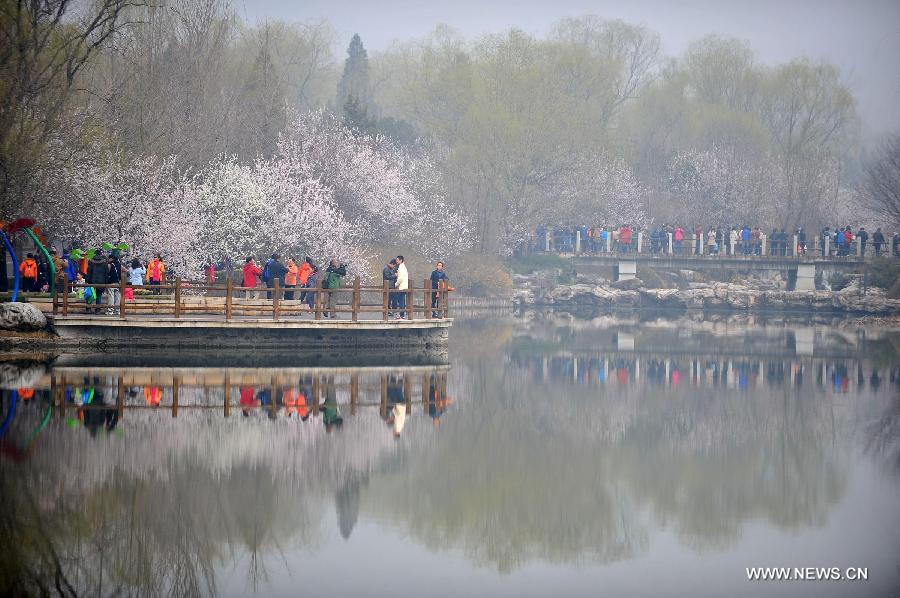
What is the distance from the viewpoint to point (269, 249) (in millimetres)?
52000

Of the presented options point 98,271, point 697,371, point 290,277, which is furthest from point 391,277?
point 697,371

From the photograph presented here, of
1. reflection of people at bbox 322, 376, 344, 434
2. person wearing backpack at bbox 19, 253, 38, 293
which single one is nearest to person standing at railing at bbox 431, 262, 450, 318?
reflection of people at bbox 322, 376, 344, 434

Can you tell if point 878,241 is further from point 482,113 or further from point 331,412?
point 331,412

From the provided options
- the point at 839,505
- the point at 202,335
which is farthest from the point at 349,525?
the point at 202,335

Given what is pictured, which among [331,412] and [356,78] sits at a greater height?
[356,78]

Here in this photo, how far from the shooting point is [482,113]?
78750 mm

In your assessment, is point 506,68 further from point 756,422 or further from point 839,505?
point 839,505

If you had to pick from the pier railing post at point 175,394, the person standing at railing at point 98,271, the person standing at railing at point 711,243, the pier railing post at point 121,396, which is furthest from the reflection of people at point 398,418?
the person standing at railing at point 711,243

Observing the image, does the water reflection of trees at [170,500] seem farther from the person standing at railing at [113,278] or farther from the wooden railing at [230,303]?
the person standing at railing at [113,278]

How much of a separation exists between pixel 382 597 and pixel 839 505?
8.88m

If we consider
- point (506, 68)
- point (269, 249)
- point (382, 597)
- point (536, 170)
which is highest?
point (506, 68)

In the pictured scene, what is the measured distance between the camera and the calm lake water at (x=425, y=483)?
1580 cm

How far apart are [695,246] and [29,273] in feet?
167

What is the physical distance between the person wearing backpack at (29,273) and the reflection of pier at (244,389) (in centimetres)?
874
